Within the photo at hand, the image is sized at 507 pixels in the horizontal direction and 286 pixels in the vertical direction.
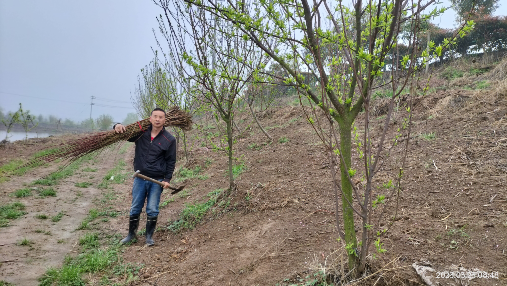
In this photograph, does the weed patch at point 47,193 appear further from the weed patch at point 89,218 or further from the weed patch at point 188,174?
the weed patch at point 188,174

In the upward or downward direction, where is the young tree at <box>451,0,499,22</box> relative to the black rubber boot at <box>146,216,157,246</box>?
upward

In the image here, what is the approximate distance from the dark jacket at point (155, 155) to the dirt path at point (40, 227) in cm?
129

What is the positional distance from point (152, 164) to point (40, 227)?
2.31 metres

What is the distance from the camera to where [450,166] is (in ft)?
13.3

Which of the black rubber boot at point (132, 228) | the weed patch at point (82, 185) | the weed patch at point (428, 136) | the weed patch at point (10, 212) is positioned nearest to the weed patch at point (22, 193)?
the weed patch at point (10, 212)

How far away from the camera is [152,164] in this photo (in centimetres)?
395

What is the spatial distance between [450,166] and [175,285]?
3.81 metres

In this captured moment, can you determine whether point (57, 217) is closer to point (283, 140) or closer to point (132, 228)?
point (132, 228)

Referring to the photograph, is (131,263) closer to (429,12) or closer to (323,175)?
(323,175)

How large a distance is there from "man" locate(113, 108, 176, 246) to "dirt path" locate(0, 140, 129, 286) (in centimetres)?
93

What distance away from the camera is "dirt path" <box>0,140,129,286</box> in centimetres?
334

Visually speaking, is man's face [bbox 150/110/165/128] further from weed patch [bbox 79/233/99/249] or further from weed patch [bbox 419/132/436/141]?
weed patch [bbox 419/132/436/141]

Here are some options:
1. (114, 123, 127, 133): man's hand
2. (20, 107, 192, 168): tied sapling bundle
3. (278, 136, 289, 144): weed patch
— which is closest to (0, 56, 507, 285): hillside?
(20, 107, 192, 168): tied sapling bundle

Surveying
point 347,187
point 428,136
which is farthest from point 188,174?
point 347,187
